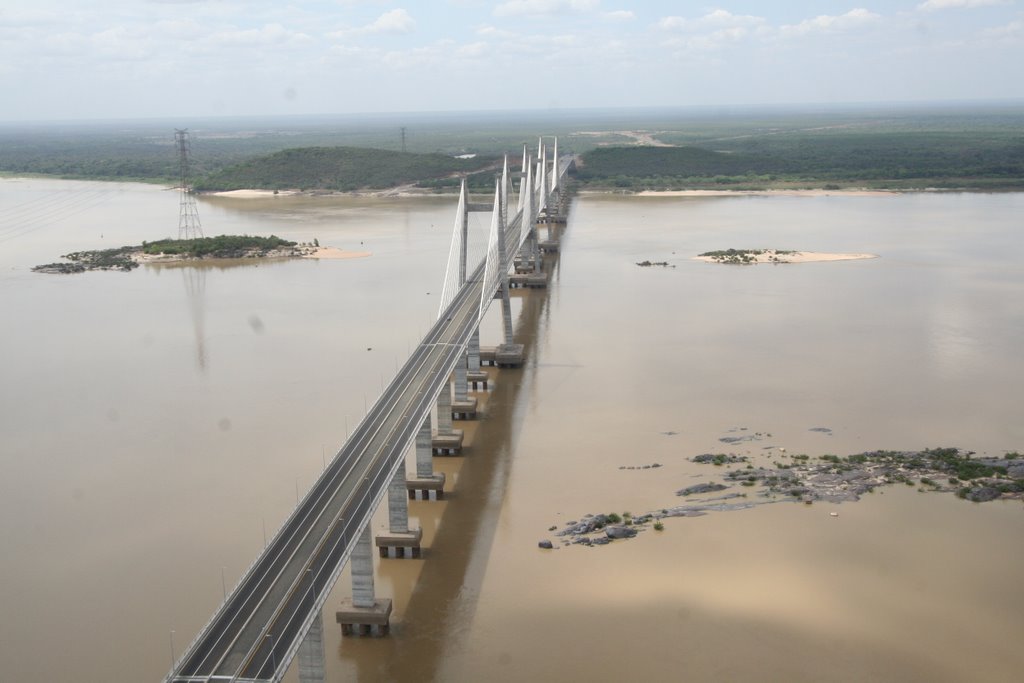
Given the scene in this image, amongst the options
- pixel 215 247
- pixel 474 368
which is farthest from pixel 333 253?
pixel 474 368

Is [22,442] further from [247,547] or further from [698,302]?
[698,302]

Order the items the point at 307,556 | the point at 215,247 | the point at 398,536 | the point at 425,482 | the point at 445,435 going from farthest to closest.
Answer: the point at 215,247
the point at 445,435
the point at 425,482
the point at 398,536
the point at 307,556

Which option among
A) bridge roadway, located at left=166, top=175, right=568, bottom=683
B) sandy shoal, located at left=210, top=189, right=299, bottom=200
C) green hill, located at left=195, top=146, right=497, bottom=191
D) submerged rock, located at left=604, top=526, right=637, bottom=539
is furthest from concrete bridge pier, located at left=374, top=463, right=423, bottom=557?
green hill, located at left=195, top=146, right=497, bottom=191

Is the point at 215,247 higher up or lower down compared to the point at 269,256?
higher up

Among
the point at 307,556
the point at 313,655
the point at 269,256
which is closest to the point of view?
the point at 313,655

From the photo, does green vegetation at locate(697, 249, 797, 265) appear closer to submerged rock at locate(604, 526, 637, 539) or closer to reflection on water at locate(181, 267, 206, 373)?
reflection on water at locate(181, 267, 206, 373)

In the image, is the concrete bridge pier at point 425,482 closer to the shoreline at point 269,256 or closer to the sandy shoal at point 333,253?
the shoreline at point 269,256

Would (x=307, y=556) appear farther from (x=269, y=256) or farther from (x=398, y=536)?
(x=269, y=256)
